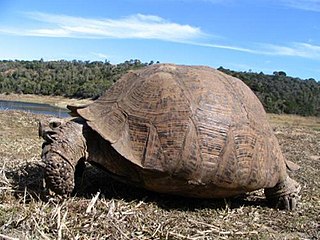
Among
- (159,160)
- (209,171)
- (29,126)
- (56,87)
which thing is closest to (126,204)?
(159,160)

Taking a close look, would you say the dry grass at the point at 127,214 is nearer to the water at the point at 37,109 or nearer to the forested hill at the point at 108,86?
the water at the point at 37,109

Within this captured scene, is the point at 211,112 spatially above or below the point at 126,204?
above

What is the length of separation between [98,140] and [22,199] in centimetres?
114

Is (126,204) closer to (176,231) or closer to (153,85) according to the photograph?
(176,231)

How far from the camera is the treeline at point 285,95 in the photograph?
6844cm

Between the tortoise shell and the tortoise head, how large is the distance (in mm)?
225

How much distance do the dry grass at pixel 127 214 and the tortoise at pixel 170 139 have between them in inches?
10.4

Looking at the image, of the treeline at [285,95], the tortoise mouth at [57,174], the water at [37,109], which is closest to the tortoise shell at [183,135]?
the tortoise mouth at [57,174]

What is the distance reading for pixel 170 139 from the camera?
6.00 metres

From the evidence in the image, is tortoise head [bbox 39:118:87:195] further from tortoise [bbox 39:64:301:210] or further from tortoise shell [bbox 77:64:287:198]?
tortoise shell [bbox 77:64:287:198]

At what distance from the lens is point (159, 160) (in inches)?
236

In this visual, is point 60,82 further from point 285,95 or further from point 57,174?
point 57,174

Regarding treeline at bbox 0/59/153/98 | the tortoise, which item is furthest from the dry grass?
treeline at bbox 0/59/153/98

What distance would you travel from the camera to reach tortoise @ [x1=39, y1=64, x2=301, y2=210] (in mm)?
6020
